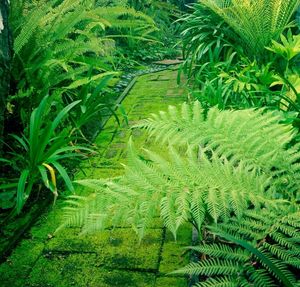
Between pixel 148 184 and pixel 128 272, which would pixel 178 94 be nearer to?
pixel 128 272

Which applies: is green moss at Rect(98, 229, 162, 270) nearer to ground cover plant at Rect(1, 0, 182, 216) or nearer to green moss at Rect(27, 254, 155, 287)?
green moss at Rect(27, 254, 155, 287)

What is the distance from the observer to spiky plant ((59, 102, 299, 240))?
146cm

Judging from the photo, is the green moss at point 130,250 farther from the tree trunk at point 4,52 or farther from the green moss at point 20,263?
the tree trunk at point 4,52

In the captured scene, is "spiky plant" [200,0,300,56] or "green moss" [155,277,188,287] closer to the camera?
"green moss" [155,277,188,287]

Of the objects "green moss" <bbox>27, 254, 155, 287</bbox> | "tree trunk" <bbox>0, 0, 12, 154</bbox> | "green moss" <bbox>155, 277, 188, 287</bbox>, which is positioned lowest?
"green moss" <bbox>27, 254, 155, 287</bbox>

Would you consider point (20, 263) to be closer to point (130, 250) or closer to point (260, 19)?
point (130, 250)

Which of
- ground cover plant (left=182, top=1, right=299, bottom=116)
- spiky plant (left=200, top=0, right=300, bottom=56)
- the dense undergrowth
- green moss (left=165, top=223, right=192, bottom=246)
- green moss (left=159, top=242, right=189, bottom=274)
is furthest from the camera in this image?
spiky plant (left=200, top=0, right=300, bottom=56)

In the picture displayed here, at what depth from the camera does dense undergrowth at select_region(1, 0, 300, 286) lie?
4.80 feet

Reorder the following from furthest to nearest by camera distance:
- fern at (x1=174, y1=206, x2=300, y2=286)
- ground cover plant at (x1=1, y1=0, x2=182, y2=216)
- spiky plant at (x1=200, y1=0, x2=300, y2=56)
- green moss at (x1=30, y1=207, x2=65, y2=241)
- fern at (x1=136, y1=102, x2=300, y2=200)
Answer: spiky plant at (x1=200, y1=0, x2=300, y2=56) < ground cover plant at (x1=1, y1=0, x2=182, y2=216) < green moss at (x1=30, y1=207, x2=65, y2=241) < fern at (x1=136, y1=102, x2=300, y2=200) < fern at (x1=174, y1=206, x2=300, y2=286)

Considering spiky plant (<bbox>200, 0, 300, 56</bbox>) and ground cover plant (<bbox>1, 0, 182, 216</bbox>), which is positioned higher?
spiky plant (<bbox>200, 0, 300, 56</bbox>)

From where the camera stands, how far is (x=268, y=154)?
1.75 m

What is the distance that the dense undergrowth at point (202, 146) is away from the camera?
1464 millimetres

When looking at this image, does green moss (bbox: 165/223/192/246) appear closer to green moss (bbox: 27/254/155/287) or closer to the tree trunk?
green moss (bbox: 27/254/155/287)

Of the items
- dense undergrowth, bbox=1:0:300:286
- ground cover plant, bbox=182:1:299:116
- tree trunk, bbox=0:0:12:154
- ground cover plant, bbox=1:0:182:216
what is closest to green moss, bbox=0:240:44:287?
dense undergrowth, bbox=1:0:300:286
